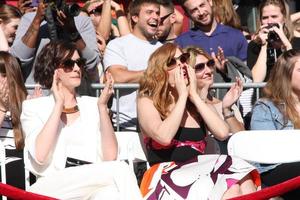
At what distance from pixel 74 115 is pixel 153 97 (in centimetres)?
61

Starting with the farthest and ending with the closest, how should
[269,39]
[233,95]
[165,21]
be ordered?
1. [165,21]
2. [269,39]
3. [233,95]

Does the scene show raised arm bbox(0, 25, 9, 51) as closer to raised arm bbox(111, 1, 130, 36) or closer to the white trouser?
raised arm bbox(111, 1, 130, 36)

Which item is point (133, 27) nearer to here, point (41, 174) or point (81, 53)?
point (81, 53)

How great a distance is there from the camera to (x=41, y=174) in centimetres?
760

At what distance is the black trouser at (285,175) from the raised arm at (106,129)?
1.14 m

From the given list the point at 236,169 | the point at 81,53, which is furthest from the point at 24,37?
the point at 236,169

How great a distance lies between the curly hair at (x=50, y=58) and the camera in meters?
7.92

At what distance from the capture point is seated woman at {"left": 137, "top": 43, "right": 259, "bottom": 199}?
23.8 ft

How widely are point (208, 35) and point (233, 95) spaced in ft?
4.51

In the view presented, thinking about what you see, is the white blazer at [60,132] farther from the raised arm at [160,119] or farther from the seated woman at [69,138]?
the raised arm at [160,119]

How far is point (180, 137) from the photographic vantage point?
7801 mm

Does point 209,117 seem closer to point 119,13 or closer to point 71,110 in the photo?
point 71,110

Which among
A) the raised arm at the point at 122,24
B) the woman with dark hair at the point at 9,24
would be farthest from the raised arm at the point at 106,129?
the raised arm at the point at 122,24

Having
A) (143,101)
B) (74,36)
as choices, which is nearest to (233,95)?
(143,101)
